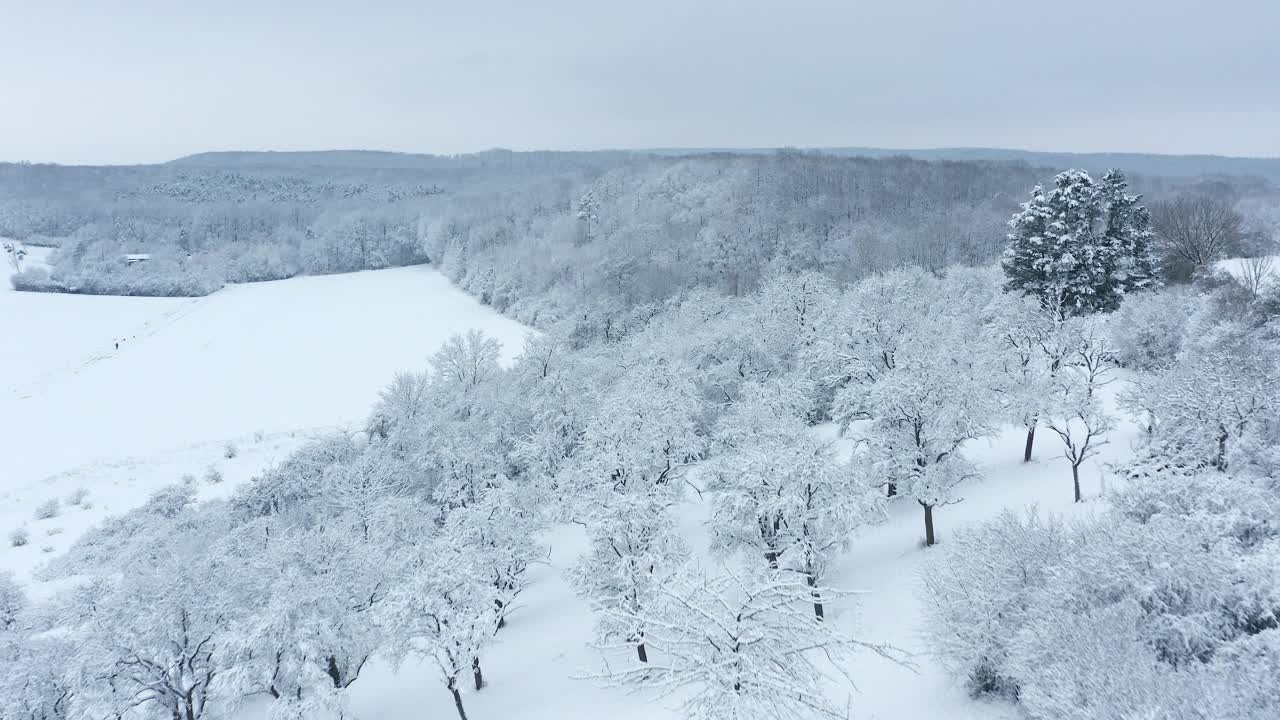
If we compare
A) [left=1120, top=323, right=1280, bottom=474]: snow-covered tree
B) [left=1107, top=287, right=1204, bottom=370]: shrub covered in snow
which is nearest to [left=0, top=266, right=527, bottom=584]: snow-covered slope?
[left=1120, top=323, right=1280, bottom=474]: snow-covered tree

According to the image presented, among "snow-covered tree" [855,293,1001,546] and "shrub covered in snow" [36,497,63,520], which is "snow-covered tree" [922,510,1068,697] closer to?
"snow-covered tree" [855,293,1001,546]

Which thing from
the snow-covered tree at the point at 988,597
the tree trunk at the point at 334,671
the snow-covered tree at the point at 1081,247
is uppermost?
the snow-covered tree at the point at 1081,247

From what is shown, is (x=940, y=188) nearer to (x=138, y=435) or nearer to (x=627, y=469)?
(x=627, y=469)

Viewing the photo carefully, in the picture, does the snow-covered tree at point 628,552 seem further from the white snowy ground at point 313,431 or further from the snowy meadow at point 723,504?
the white snowy ground at point 313,431

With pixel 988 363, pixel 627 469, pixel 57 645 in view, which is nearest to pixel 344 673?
pixel 57 645

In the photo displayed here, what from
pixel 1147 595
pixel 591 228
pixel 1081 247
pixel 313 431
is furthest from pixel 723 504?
pixel 591 228

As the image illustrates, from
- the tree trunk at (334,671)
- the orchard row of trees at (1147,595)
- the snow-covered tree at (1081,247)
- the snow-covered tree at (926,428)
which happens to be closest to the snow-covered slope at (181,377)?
the tree trunk at (334,671)
